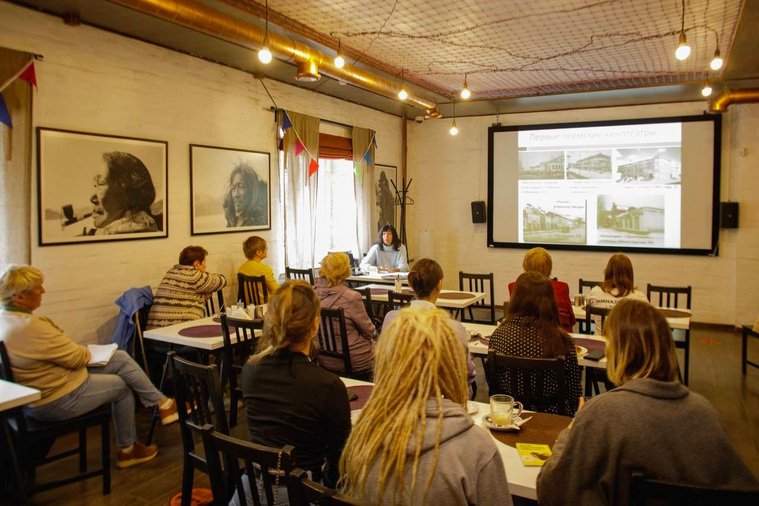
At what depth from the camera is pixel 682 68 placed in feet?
22.2

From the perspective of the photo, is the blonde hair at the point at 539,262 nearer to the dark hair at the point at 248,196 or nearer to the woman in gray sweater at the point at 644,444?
the woman in gray sweater at the point at 644,444

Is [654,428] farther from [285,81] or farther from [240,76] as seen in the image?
[285,81]

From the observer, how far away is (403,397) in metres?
1.40

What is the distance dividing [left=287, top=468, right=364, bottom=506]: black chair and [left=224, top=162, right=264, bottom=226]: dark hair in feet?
15.4

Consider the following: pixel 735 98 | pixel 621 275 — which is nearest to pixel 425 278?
pixel 621 275

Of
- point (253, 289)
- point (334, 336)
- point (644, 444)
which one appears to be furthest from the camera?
point (253, 289)

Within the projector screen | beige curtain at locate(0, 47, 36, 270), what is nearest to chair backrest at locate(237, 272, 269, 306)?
beige curtain at locate(0, 47, 36, 270)

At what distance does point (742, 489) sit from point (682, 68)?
6.67 m

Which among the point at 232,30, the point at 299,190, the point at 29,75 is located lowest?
the point at 299,190

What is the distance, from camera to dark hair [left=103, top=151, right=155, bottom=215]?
15.3 feet

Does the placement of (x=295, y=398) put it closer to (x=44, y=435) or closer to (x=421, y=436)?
(x=421, y=436)

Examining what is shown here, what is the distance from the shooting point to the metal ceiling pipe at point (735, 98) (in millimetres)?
6727

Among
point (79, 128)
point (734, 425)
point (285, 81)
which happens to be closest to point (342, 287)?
point (79, 128)

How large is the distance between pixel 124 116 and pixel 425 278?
10.1 ft
